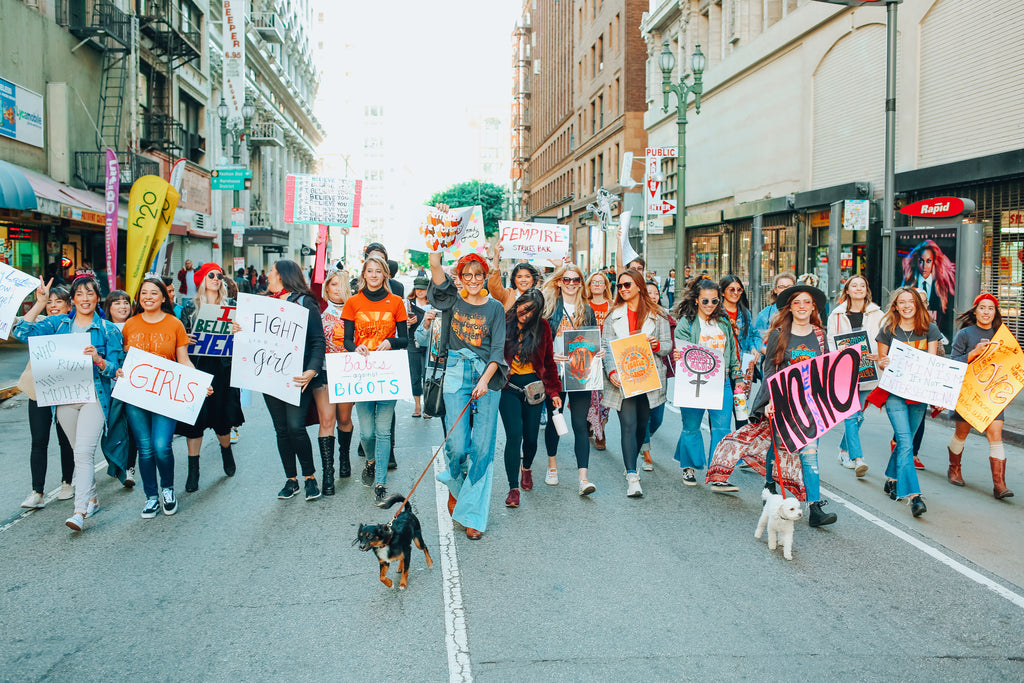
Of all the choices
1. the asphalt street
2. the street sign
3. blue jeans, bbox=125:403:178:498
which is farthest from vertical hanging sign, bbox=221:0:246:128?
the asphalt street

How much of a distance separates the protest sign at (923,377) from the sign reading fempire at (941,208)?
959cm

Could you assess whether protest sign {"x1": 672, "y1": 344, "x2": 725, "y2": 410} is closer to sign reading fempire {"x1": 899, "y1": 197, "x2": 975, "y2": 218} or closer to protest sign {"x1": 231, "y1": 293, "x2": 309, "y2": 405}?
protest sign {"x1": 231, "y1": 293, "x2": 309, "y2": 405}

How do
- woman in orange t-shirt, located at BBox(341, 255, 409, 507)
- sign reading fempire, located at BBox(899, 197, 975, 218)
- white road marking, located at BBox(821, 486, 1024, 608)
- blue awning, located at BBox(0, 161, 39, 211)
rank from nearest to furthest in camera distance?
white road marking, located at BBox(821, 486, 1024, 608)
woman in orange t-shirt, located at BBox(341, 255, 409, 507)
sign reading fempire, located at BBox(899, 197, 975, 218)
blue awning, located at BBox(0, 161, 39, 211)

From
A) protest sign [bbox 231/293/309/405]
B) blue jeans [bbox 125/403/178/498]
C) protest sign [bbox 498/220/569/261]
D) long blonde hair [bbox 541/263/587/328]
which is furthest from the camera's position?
protest sign [bbox 498/220/569/261]

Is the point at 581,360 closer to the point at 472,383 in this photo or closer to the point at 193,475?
the point at 472,383

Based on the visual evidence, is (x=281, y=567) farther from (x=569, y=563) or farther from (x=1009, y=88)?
(x=1009, y=88)

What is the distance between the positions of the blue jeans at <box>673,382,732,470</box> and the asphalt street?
1.04 ft

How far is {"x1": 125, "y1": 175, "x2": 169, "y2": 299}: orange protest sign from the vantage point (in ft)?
37.3

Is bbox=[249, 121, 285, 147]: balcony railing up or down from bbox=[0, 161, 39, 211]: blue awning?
up

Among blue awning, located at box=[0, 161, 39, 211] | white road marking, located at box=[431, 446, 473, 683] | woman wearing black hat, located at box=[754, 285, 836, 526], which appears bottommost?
white road marking, located at box=[431, 446, 473, 683]

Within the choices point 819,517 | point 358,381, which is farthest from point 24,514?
point 819,517

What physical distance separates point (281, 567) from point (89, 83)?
23.4 metres

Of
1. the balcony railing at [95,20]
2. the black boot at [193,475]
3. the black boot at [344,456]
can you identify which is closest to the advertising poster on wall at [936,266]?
the black boot at [344,456]

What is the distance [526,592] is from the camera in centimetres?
504
